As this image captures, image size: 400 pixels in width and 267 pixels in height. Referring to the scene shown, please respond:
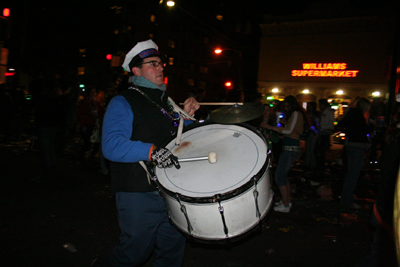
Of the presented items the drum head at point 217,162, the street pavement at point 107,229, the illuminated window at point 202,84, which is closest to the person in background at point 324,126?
the street pavement at point 107,229

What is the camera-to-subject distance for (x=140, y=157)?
200 cm

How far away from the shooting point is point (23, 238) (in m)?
3.55

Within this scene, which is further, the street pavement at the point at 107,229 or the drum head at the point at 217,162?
the street pavement at the point at 107,229

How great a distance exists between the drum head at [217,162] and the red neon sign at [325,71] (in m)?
26.6

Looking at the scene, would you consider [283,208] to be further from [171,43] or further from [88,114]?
[171,43]

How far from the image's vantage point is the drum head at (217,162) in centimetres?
197

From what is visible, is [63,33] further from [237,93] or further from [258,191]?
[258,191]

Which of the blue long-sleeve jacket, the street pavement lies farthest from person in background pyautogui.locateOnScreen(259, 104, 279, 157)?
the blue long-sleeve jacket

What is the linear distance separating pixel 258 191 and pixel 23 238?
3119 millimetres

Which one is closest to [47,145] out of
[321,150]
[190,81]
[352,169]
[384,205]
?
[352,169]

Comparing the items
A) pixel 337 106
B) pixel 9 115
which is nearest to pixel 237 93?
pixel 9 115

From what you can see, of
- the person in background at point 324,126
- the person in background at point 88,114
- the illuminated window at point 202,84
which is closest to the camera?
the person in background at point 88,114

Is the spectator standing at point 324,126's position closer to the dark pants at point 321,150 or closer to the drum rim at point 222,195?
the dark pants at point 321,150

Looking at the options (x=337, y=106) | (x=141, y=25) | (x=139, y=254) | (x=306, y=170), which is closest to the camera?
(x=139, y=254)
